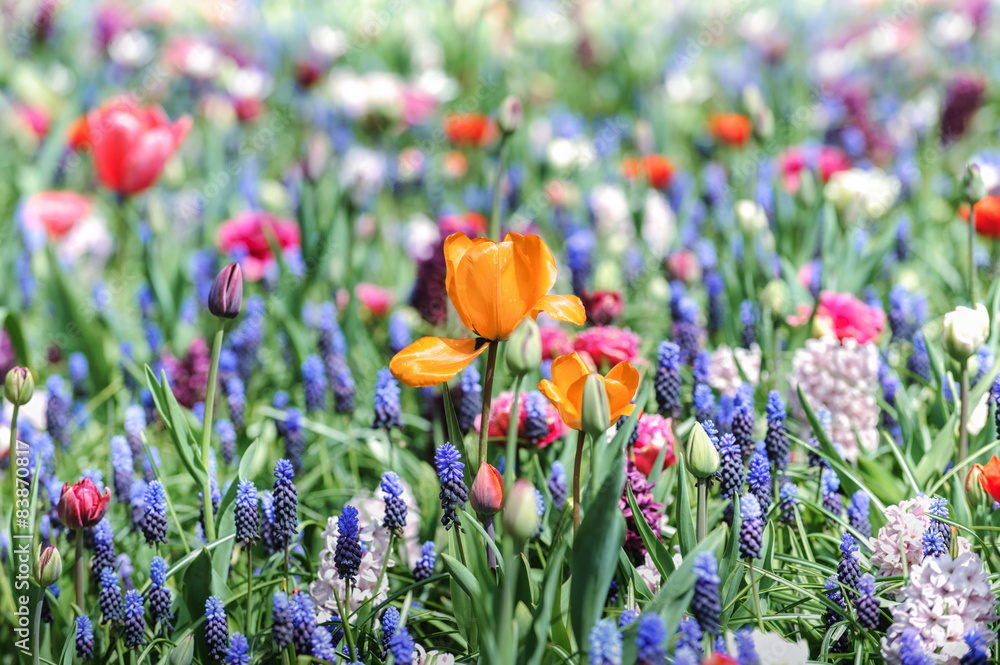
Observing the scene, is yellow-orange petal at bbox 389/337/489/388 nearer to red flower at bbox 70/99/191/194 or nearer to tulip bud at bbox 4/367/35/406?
tulip bud at bbox 4/367/35/406

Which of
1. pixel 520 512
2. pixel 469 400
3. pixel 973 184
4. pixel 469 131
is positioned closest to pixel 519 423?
pixel 469 400

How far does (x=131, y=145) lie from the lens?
2.99 meters

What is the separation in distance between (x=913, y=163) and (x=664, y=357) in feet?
9.40

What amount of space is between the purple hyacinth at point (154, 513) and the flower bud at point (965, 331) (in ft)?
4.32

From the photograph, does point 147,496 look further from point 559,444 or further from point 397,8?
point 397,8

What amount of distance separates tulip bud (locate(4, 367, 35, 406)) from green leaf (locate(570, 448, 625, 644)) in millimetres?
900

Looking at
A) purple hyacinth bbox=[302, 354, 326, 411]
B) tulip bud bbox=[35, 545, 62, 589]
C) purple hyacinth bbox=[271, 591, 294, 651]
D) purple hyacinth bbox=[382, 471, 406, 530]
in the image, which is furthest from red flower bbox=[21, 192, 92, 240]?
purple hyacinth bbox=[271, 591, 294, 651]

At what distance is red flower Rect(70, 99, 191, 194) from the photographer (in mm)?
2988

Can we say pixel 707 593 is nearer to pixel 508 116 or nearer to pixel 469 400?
pixel 469 400

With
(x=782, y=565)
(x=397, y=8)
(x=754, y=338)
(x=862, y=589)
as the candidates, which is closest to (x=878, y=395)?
(x=754, y=338)

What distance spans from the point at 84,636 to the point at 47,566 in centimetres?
12

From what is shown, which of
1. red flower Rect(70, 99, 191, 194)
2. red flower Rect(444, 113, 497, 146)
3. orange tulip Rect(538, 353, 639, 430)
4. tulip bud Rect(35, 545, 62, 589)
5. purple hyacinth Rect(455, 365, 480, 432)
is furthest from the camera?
red flower Rect(444, 113, 497, 146)

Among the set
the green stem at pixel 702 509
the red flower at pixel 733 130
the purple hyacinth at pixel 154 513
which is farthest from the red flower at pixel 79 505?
the red flower at pixel 733 130

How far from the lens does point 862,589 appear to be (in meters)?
Result: 1.28
